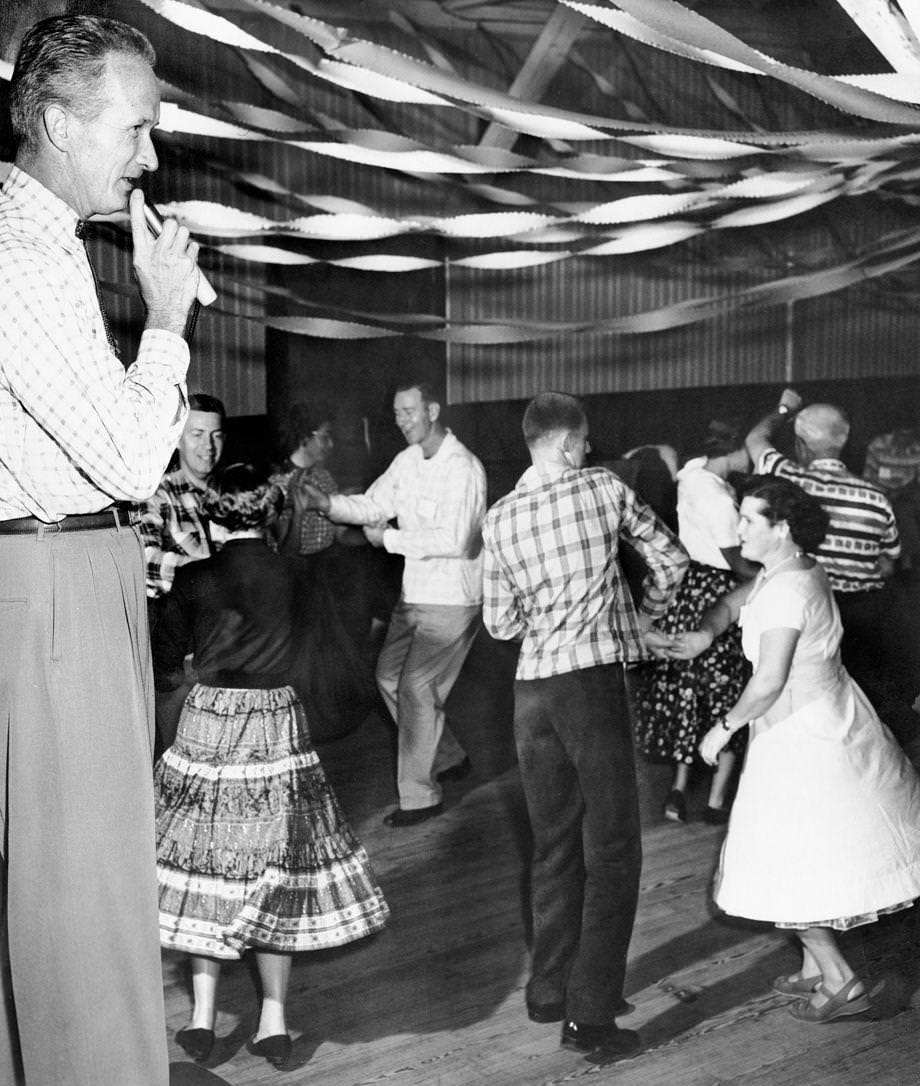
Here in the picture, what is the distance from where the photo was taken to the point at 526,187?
17.3ft

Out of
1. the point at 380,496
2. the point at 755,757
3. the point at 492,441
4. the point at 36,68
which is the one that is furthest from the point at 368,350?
the point at 36,68

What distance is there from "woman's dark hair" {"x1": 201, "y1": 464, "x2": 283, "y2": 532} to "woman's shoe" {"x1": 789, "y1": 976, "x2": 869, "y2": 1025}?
147 centimetres

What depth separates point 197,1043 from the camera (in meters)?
2.39

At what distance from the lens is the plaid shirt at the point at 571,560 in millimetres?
2549

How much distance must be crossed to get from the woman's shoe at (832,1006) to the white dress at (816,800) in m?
0.13

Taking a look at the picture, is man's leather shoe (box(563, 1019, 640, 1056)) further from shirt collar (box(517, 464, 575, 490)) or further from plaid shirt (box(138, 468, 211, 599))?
plaid shirt (box(138, 468, 211, 599))

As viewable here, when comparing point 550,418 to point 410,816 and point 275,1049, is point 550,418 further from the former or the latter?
point 410,816

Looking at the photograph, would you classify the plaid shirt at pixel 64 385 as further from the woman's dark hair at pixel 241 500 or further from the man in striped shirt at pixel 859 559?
the man in striped shirt at pixel 859 559

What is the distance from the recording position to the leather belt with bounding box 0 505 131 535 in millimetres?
1373

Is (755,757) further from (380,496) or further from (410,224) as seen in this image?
(380,496)

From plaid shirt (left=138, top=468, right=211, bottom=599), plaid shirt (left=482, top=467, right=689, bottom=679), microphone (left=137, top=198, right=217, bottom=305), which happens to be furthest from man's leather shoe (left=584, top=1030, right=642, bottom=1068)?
microphone (left=137, top=198, right=217, bottom=305)

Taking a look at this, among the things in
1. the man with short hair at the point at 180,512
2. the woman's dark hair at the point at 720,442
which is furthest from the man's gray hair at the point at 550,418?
the woman's dark hair at the point at 720,442

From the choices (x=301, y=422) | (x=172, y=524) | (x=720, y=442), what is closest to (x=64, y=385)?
(x=172, y=524)

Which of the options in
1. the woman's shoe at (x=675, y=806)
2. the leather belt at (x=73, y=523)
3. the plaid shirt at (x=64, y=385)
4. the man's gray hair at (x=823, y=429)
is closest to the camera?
the plaid shirt at (x=64, y=385)
